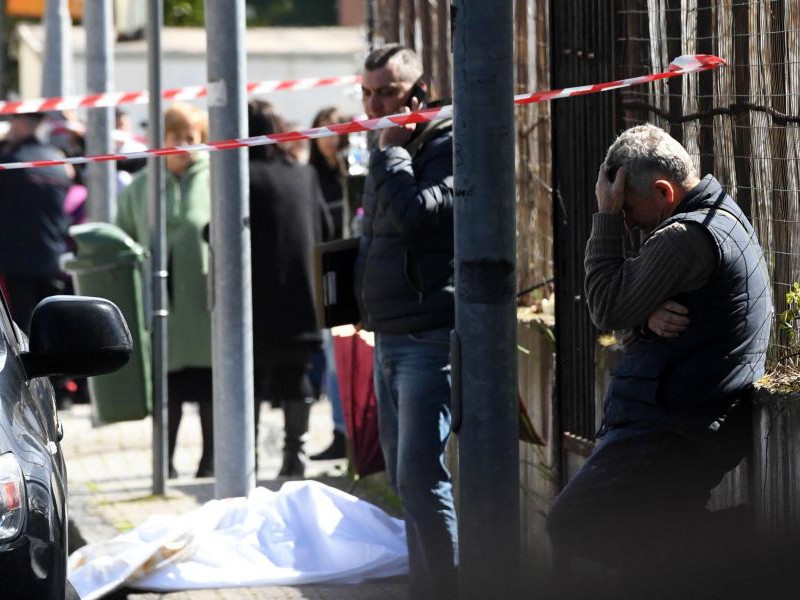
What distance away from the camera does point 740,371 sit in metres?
4.02

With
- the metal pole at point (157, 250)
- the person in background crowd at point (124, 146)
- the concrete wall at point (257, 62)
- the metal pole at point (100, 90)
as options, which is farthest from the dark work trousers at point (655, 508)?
the concrete wall at point (257, 62)

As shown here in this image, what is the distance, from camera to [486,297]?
3.55 metres

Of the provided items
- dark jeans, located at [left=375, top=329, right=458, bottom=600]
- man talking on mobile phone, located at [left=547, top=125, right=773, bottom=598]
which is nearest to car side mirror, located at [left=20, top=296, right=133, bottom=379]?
man talking on mobile phone, located at [left=547, top=125, right=773, bottom=598]

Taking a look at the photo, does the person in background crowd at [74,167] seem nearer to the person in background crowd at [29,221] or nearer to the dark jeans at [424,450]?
the person in background crowd at [29,221]

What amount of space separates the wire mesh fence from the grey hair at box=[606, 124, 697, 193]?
439mm

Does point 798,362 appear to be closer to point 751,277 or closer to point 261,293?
point 751,277

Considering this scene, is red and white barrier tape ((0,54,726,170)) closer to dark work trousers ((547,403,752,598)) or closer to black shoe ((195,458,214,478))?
dark work trousers ((547,403,752,598))

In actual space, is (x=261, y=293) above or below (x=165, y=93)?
below

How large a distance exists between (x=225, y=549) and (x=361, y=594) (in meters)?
0.58

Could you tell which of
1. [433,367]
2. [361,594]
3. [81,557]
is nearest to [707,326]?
[433,367]

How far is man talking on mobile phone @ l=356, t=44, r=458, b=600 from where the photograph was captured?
5.16m

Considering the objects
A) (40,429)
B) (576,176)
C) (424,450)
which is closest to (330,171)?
(576,176)

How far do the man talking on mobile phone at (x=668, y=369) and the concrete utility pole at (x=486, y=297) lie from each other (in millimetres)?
569

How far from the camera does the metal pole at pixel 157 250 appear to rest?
766cm
